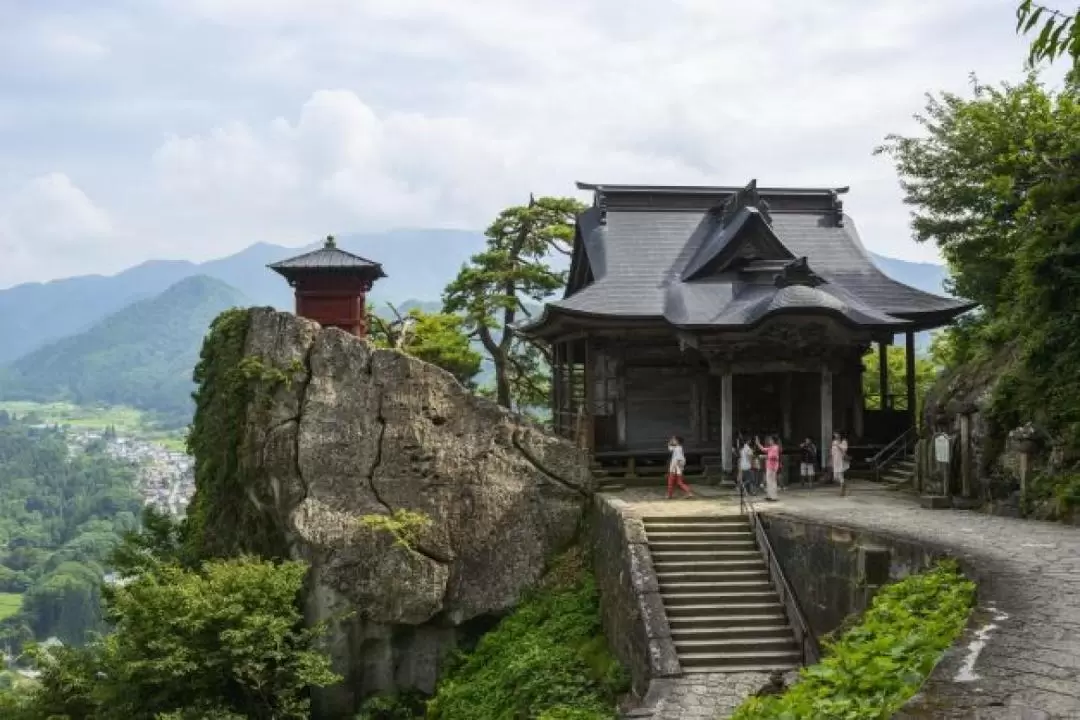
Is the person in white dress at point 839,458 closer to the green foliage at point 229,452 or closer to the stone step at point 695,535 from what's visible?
the stone step at point 695,535

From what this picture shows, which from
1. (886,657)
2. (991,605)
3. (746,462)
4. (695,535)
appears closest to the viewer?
(886,657)

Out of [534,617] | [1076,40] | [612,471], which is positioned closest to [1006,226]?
[612,471]

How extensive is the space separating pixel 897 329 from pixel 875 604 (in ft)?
42.0

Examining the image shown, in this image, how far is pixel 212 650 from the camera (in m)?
15.9

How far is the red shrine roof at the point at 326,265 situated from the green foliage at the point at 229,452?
2841 mm

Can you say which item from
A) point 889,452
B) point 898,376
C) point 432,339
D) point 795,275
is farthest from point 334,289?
point 898,376

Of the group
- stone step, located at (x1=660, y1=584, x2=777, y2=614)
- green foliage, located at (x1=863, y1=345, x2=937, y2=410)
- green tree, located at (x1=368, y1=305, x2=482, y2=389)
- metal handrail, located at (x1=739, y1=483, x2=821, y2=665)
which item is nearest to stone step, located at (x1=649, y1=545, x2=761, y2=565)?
metal handrail, located at (x1=739, y1=483, x2=821, y2=665)

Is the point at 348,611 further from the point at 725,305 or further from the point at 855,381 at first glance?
the point at 855,381

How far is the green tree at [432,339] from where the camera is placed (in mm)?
29391

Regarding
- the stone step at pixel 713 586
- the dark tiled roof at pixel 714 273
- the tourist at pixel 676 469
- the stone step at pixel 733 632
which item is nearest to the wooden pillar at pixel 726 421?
the dark tiled roof at pixel 714 273

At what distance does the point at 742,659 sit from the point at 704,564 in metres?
2.23

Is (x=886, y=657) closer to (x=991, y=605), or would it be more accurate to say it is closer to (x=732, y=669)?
(x=991, y=605)

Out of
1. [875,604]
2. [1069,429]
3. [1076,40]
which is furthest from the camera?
[1069,429]

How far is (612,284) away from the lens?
23562mm
